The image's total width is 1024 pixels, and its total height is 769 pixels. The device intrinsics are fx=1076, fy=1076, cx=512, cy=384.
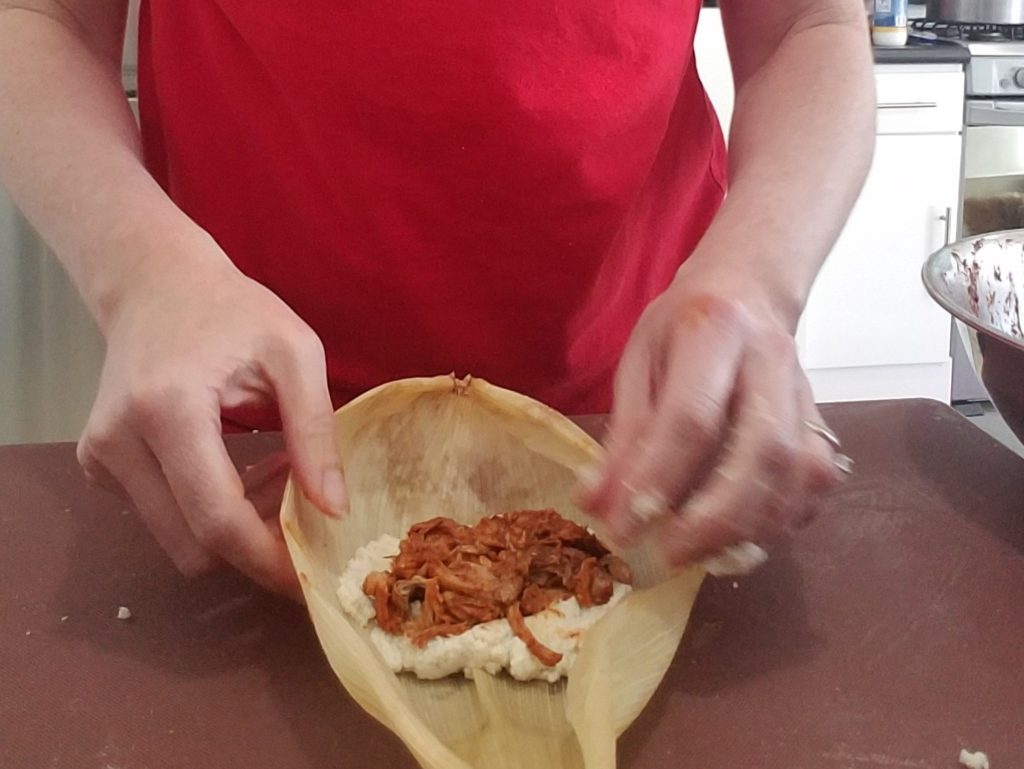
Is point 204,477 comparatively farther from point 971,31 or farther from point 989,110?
point 971,31

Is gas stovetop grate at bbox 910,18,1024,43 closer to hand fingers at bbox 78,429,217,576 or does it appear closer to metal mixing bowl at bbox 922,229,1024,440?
metal mixing bowl at bbox 922,229,1024,440

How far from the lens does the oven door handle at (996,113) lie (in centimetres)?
186

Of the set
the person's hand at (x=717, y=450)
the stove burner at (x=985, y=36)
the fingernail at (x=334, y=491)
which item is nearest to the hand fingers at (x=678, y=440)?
the person's hand at (x=717, y=450)

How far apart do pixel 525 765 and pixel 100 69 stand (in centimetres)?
45

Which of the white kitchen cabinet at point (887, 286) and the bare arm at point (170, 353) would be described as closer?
the bare arm at point (170, 353)

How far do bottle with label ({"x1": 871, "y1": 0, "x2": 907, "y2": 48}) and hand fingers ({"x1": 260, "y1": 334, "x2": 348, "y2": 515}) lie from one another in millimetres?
1654

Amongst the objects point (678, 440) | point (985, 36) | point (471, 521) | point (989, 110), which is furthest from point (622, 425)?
point (985, 36)

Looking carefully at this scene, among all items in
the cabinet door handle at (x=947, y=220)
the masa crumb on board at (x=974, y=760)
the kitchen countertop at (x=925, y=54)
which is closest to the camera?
the masa crumb on board at (x=974, y=760)

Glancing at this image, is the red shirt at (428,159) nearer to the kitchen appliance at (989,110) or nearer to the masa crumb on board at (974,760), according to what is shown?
the masa crumb on board at (974,760)

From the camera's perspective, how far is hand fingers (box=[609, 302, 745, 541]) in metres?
0.41

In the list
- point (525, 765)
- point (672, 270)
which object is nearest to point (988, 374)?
point (672, 270)

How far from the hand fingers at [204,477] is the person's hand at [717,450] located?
139 mm

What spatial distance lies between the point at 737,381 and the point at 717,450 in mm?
29

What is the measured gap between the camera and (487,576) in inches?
18.8
